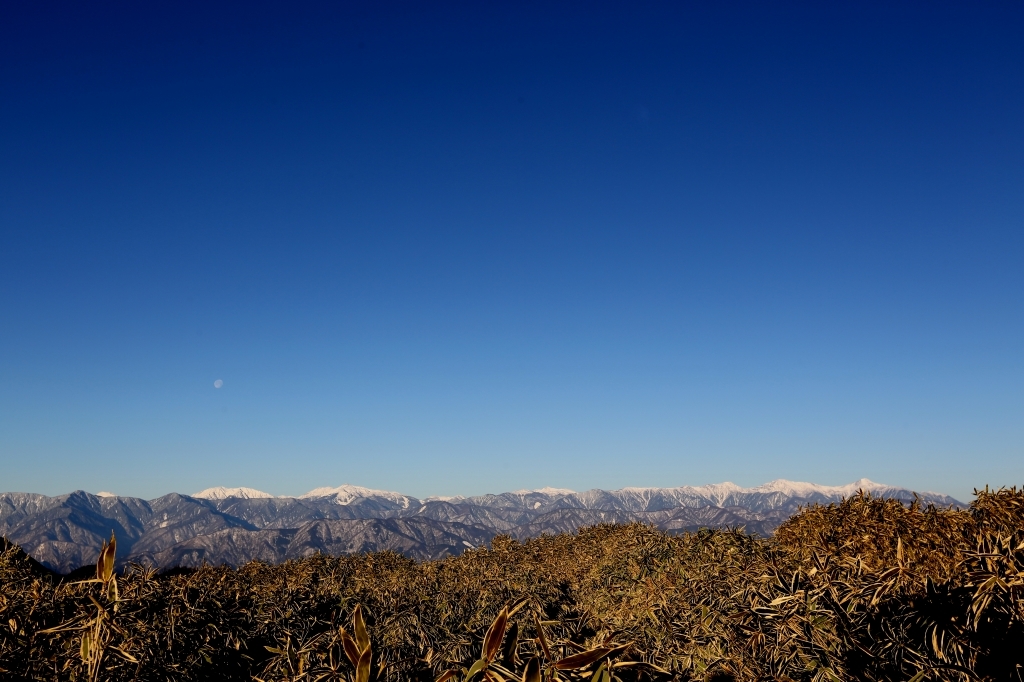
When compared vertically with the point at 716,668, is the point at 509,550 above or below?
below

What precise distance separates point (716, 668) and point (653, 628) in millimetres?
7545

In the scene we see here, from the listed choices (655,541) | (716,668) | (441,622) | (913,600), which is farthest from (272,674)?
(655,541)

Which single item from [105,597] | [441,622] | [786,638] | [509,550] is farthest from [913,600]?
[509,550]

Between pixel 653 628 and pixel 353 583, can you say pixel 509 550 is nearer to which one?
pixel 353 583

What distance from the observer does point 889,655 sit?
5684 mm

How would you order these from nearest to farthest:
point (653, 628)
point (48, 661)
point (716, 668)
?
point (48, 661) → point (716, 668) → point (653, 628)

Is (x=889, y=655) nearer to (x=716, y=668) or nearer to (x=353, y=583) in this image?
(x=716, y=668)

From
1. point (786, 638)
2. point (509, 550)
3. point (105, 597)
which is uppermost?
point (105, 597)

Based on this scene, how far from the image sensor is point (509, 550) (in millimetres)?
33344

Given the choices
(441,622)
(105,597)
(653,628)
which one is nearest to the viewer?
(105,597)

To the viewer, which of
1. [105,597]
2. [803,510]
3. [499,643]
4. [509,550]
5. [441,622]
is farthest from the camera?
[509,550]

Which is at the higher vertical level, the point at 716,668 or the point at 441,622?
the point at 716,668

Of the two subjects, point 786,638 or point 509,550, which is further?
point 509,550

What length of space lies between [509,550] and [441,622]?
16922 millimetres
